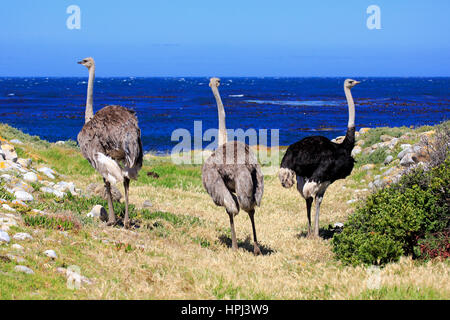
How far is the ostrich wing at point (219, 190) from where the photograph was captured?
9.08 metres

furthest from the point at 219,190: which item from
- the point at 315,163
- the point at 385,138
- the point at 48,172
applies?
the point at 385,138

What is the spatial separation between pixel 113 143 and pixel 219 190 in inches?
83.4

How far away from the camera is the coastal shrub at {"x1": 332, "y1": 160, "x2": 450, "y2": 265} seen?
7.98 meters

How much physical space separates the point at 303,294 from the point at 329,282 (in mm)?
586

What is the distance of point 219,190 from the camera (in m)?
9.15

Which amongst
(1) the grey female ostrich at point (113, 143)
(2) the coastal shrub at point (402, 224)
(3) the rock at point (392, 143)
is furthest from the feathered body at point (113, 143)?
(3) the rock at point (392, 143)

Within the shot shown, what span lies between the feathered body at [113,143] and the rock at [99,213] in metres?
0.92

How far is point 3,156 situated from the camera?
13.2 m

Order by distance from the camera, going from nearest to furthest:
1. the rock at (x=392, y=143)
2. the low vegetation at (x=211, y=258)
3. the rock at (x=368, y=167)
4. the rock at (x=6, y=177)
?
the low vegetation at (x=211, y=258) → the rock at (x=6, y=177) → the rock at (x=368, y=167) → the rock at (x=392, y=143)

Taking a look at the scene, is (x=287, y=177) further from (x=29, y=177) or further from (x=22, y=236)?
(x=29, y=177)

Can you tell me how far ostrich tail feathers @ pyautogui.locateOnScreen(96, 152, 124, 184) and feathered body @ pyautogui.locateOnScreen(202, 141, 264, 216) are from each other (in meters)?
1.66

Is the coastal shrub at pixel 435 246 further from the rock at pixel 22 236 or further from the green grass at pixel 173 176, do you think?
the green grass at pixel 173 176

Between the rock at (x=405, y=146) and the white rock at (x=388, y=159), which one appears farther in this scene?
the rock at (x=405, y=146)
